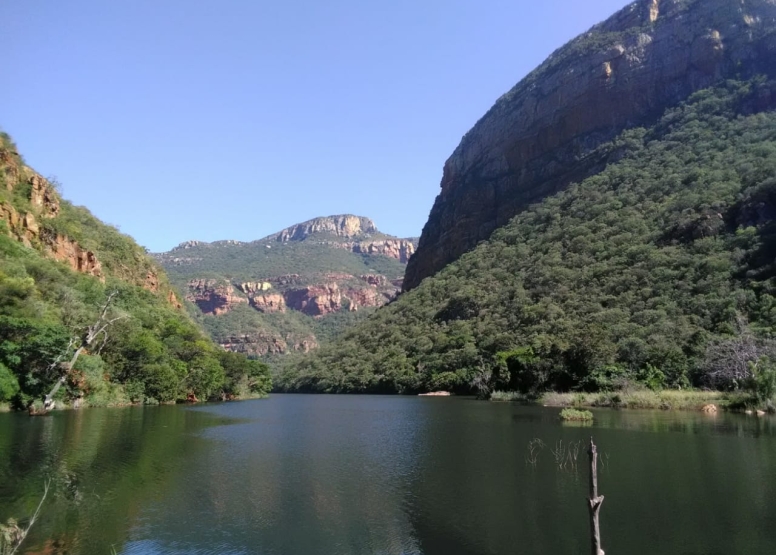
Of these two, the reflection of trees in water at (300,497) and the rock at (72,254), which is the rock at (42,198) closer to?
the rock at (72,254)

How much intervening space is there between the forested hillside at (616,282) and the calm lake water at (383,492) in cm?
2971

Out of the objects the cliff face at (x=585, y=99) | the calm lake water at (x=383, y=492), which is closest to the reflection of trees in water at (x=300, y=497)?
the calm lake water at (x=383, y=492)

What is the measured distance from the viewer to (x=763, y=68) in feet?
307

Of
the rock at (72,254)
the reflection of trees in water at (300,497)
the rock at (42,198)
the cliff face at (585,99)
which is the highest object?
the cliff face at (585,99)

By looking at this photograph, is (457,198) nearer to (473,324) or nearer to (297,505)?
(473,324)

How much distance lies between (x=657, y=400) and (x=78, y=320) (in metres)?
48.6

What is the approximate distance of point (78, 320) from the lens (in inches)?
1806

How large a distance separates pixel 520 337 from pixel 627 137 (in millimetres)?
53319

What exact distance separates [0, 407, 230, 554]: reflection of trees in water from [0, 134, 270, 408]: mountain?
20.9ft

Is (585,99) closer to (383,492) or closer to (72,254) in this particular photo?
(72,254)

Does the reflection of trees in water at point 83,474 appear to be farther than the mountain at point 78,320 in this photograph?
No

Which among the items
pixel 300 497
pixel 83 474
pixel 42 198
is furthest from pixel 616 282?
pixel 42 198

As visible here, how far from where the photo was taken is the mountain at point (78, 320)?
120ft

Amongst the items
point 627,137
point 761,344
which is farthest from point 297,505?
point 627,137
